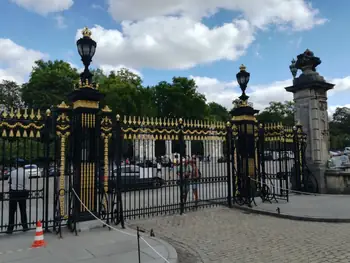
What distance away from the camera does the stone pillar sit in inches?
560

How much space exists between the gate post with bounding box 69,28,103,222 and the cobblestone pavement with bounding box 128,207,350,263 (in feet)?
5.18

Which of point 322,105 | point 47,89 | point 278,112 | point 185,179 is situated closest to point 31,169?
point 185,179

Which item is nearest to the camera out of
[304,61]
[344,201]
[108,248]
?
[108,248]

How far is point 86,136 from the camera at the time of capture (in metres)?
8.06

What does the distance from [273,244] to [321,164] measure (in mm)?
9150

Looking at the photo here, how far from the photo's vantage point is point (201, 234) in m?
7.40

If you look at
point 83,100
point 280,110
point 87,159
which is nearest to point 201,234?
point 87,159

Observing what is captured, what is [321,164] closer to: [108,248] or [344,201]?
[344,201]

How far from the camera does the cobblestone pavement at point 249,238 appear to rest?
5621 millimetres

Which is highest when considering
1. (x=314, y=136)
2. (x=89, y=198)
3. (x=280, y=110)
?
(x=280, y=110)

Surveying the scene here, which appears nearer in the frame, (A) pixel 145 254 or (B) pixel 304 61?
(A) pixel 145 254

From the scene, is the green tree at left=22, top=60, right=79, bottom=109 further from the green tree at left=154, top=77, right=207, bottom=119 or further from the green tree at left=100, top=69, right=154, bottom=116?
the green tree at left=154, top=77, right=207, bottom=119

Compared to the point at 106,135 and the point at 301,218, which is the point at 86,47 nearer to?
the point at 106,135

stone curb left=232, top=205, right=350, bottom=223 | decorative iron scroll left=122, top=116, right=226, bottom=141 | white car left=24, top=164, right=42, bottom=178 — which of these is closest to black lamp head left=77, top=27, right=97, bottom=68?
decorative iron scroll left=122, top=116, right=226, bottom=141
